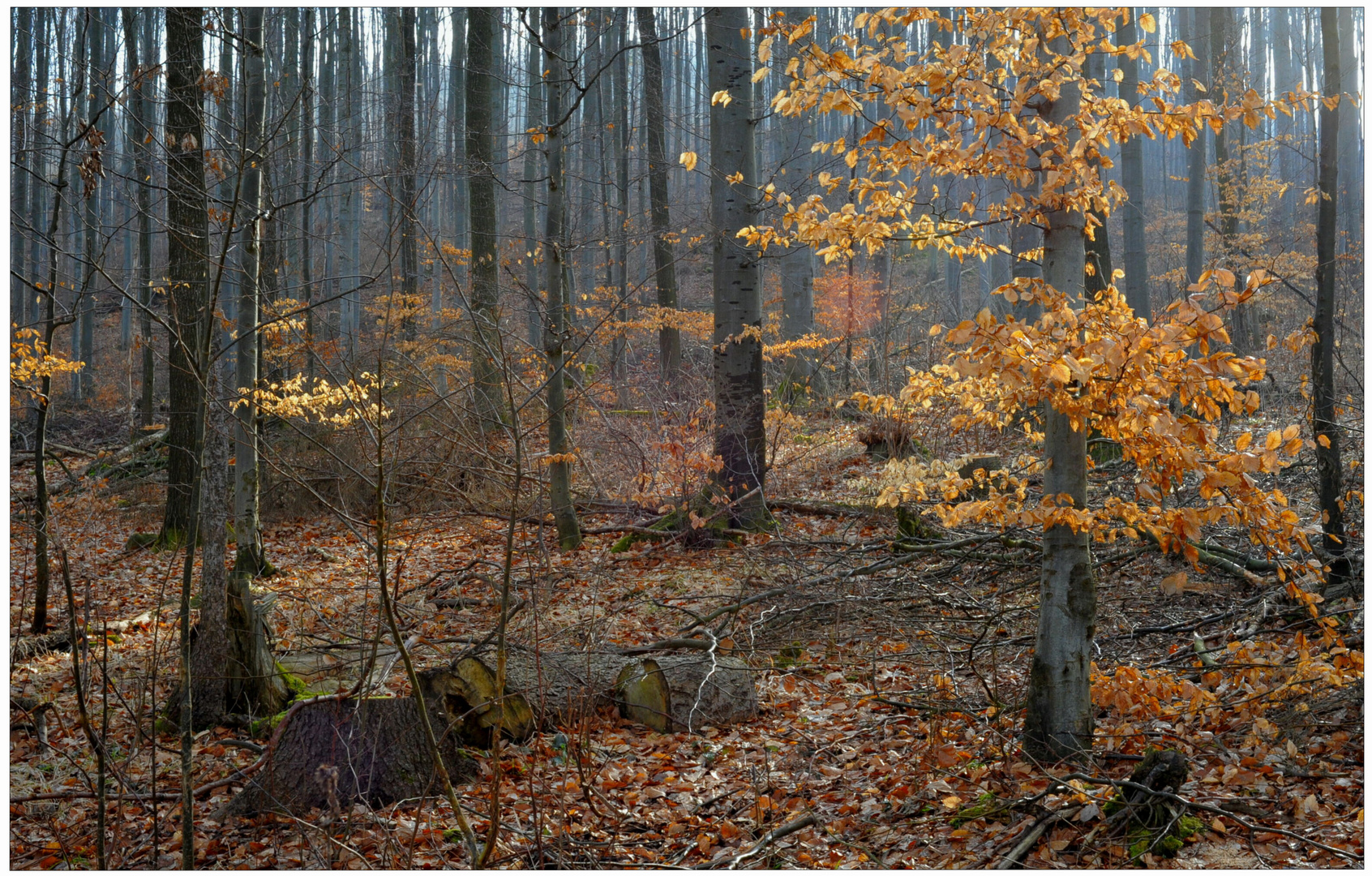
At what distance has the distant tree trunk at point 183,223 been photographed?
17.6 feet

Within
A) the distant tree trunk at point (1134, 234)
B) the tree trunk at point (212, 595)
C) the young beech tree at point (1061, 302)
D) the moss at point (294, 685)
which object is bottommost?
the moss at point (294, 685)

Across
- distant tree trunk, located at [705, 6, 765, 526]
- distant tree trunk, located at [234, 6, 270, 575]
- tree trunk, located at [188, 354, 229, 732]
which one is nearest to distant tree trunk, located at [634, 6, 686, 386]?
distant tree trunk, located at [705, 6, 765, 526]

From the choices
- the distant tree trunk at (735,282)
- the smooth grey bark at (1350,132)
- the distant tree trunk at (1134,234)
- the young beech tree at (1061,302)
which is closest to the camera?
the young beech tree at (1061,302)

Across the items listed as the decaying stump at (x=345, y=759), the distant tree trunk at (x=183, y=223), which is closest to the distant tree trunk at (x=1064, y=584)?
the decaying stump at (x=345, y=759)

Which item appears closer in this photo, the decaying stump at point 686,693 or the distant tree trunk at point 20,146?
the decaying stump at point 686,693

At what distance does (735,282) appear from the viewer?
819 cm

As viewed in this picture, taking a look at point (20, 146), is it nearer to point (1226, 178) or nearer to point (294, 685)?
point (294, 685)

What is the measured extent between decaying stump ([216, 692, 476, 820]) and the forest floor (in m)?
0.10

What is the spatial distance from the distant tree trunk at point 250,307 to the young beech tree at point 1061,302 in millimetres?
3676

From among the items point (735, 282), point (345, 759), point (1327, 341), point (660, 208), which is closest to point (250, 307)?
point (345, 759)

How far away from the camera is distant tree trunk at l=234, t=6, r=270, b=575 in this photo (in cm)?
546

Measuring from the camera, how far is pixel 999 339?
2.86m

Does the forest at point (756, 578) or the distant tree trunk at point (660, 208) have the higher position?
the distant tree trunk at point (660, 208)

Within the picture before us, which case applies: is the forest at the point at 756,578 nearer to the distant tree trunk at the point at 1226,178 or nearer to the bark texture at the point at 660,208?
the distant tree trunk at the point at 1226,178
